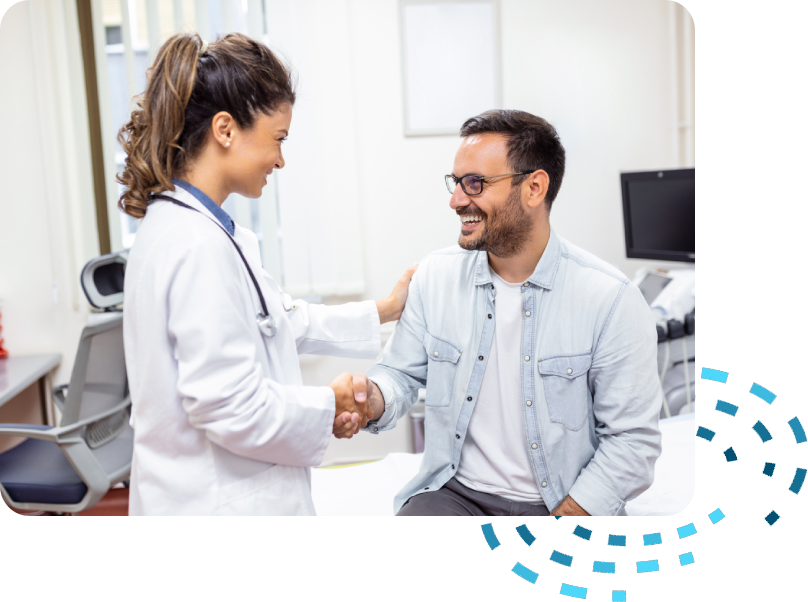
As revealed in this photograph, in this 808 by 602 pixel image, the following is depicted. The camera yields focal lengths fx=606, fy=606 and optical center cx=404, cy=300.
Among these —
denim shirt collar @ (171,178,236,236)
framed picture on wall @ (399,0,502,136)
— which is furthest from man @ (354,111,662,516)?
framed picture on wall @ (399,0,502,136)

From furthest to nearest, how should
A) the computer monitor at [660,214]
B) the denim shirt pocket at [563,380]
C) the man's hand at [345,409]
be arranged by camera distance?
the computer monitor at [660,214] → the denim shirt pocket at [563,380] → the man's hand at [345,409]

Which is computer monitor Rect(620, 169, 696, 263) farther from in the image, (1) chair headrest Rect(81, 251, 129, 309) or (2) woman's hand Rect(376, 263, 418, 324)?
(1) chair headrest Rect(81, 251, 129, 309)

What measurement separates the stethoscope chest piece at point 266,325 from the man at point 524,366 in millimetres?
228

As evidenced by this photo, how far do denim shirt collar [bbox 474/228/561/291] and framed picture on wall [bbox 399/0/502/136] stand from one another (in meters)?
1.04

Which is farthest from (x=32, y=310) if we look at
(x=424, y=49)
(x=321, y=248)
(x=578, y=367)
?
(x=578, y=367)

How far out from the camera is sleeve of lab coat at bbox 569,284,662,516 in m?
1.14

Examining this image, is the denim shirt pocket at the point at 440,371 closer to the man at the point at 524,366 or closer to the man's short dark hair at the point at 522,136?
the man at the point at 524,366

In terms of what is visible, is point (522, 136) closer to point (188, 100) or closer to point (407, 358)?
point (407, 358)

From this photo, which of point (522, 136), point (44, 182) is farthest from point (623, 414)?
point (44, 182)

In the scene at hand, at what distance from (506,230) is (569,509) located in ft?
1.82

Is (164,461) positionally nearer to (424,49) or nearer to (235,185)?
(235,185)

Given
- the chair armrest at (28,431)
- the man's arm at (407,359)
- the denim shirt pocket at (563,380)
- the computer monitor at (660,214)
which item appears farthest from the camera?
the computer monitor at (660,214)

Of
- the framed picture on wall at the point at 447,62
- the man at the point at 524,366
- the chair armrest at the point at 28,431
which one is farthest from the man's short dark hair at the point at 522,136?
the chair armrest at the point at 28,431

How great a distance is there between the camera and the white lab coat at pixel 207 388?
84 cm
